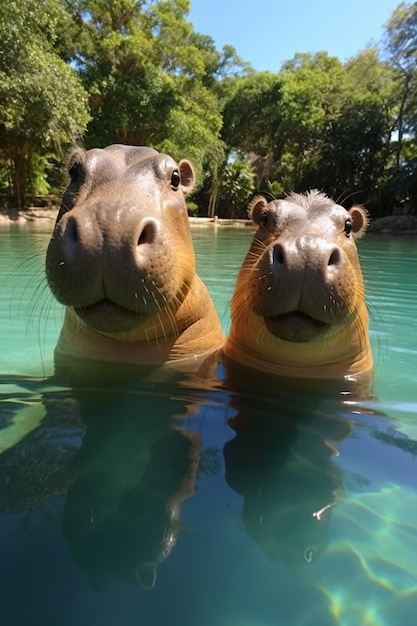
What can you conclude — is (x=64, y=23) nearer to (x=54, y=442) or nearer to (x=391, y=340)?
(x=391, y=340)

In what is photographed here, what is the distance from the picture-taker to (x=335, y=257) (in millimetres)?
2504

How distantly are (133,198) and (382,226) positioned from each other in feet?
83.9

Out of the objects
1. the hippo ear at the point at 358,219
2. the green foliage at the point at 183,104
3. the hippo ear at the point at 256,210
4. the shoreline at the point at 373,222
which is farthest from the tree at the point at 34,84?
the hippo ear at the point at 358,219

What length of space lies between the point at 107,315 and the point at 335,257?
103 centimetres

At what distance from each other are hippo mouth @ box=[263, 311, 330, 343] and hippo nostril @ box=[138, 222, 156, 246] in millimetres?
659

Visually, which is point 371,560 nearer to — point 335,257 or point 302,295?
point 302,295

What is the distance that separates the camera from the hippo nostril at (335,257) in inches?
97.9

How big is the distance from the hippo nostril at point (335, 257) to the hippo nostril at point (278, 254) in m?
0.21

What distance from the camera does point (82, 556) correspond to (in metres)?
1.49

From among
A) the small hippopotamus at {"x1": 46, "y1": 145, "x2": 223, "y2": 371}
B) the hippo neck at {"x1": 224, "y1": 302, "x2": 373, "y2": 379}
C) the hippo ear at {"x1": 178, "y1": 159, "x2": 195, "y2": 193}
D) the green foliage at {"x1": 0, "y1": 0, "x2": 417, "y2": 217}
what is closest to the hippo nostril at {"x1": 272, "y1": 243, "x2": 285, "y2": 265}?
the small hippopotamus at {"x1": 46, "y1": 145, "x2": 223, "y2": 371}

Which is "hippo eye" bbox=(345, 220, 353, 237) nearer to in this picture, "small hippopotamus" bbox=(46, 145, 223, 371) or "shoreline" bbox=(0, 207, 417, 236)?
"small hippopotamus" bbox=(46, 145, 223, 371)

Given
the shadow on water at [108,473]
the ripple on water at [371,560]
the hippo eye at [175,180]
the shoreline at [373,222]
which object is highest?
the hippo eye at [175,180]

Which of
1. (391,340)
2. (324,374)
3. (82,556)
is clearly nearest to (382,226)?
(391,340)

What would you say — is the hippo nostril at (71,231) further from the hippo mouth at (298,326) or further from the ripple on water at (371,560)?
the ripple on water at (371,560)
